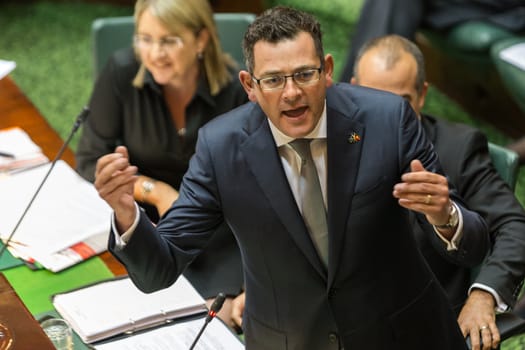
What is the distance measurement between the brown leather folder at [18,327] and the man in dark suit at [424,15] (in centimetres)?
263

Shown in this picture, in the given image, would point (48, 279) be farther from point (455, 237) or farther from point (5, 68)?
point (455, 237)

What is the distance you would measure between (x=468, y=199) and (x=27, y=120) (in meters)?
1.57

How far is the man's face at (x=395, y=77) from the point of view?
8.25 ft

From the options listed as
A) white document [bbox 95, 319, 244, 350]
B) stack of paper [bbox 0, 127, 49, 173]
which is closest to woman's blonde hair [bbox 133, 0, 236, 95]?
stack of paper [bbox 0, 127, 49, 173]

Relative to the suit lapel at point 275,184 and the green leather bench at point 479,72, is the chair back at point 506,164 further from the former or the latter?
the green leather bench at point 479,72

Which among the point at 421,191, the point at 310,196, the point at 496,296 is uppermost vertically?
the point at 421,191

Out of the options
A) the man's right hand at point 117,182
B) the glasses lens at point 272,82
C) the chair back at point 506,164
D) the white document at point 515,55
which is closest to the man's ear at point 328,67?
the glasses lens at point 272,82

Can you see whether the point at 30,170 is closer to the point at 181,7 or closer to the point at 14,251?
the point at 14,251

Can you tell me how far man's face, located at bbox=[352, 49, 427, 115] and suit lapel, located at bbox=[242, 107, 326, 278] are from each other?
679 millimetres

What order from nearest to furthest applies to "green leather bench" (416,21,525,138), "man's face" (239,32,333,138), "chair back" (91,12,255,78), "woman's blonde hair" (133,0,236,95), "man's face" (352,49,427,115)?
"man's face" (239,32,333,138), "man's face" (352,49,427,115), "woman's blonde hair" (133,0,236,95), "chair back" (91,12,255,78), "green leather bench" (416,21,525,138)

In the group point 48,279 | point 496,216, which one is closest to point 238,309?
point 48,279

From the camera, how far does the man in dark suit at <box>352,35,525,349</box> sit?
7.59 ft

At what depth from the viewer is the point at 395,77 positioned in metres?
2.52

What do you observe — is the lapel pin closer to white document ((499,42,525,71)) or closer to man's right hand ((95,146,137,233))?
man's right hand ((95,146,137,233))
